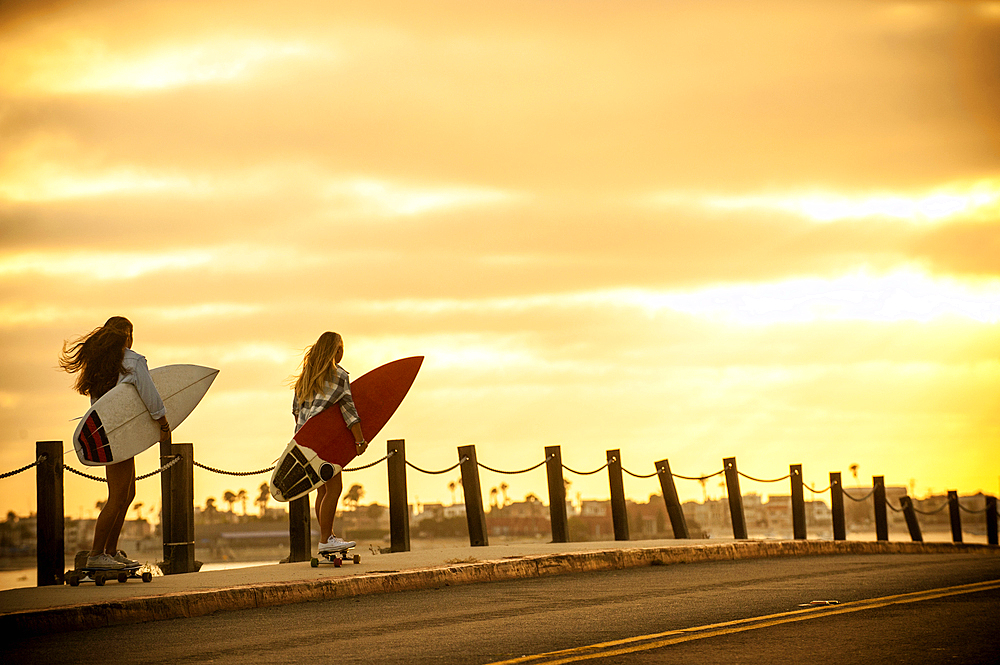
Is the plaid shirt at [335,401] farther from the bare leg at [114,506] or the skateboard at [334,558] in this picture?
the bare leg at [114,506]

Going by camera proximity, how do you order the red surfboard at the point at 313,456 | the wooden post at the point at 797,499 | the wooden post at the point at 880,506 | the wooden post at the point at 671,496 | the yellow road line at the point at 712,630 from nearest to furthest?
the yellow road line at the point at 712,630, the red surfboard at the point at 313,456, the wooden post at the point at 671,496, the wooden post at the point at 797,499, the wooden post at the point at 880,506

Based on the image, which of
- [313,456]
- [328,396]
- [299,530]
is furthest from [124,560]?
[299,530]

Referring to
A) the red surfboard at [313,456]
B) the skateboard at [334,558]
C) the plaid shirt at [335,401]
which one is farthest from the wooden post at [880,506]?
the plaid shirt at [335,401]

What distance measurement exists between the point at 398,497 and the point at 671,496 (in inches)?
241

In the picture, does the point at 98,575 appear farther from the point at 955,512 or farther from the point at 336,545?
the point at 955,512

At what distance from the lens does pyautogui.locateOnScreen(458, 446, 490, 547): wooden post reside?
14.8 m

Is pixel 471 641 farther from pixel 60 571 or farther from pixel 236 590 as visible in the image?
pixel 60 571

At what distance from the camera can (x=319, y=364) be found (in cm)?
1089

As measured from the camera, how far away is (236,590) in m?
8.67

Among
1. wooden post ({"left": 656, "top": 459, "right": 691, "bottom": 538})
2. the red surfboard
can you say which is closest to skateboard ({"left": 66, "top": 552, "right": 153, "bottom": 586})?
the red surfboard

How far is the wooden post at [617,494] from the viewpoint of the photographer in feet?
55.8

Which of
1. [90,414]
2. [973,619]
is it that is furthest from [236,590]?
[973,619]

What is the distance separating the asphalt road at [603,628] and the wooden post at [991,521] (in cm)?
2078

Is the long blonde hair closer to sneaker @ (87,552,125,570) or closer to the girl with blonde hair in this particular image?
the girl with blonde hair
